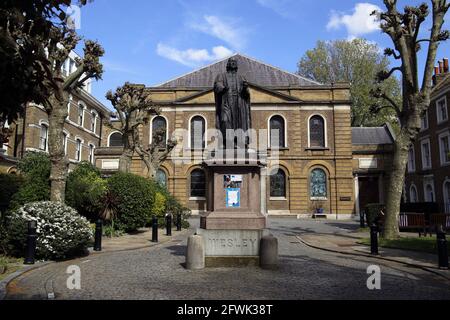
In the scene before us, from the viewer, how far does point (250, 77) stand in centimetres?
3447

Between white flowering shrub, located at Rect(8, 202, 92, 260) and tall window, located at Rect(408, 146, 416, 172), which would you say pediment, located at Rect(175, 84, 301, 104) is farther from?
white flowering shrub, located at Rect(8, 202, 92, 260)

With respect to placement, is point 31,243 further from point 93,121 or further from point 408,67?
point 93,121

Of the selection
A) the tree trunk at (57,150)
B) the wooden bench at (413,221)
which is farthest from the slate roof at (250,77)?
the tree trunk at (57,150)

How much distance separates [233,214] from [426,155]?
27148 millimetres

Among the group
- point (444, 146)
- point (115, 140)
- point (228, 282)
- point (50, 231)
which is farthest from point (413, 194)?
point (50, 231)

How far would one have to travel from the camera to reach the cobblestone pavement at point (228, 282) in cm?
567

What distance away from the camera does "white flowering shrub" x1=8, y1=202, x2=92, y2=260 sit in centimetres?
893

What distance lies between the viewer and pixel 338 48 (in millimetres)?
41688

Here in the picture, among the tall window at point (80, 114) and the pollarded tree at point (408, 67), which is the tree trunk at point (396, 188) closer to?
the pollarded tree at point (408, 67)

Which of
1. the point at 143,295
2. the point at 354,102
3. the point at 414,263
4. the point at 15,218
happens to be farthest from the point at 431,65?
the point at 354,102

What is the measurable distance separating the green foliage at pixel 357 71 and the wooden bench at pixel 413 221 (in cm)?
2393

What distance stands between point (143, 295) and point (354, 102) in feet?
132

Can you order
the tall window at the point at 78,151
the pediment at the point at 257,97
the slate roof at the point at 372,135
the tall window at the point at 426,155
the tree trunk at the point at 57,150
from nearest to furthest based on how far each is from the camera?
1. the tree trunk at the point at 57,150
2. the tall window at the point at 426,155
3. the pediment at the point at 257,97
4. the slate roof at the point at 372,135
5. the tall window at the point at 78,151

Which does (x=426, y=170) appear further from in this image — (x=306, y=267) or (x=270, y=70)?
(x=306, y=267)
